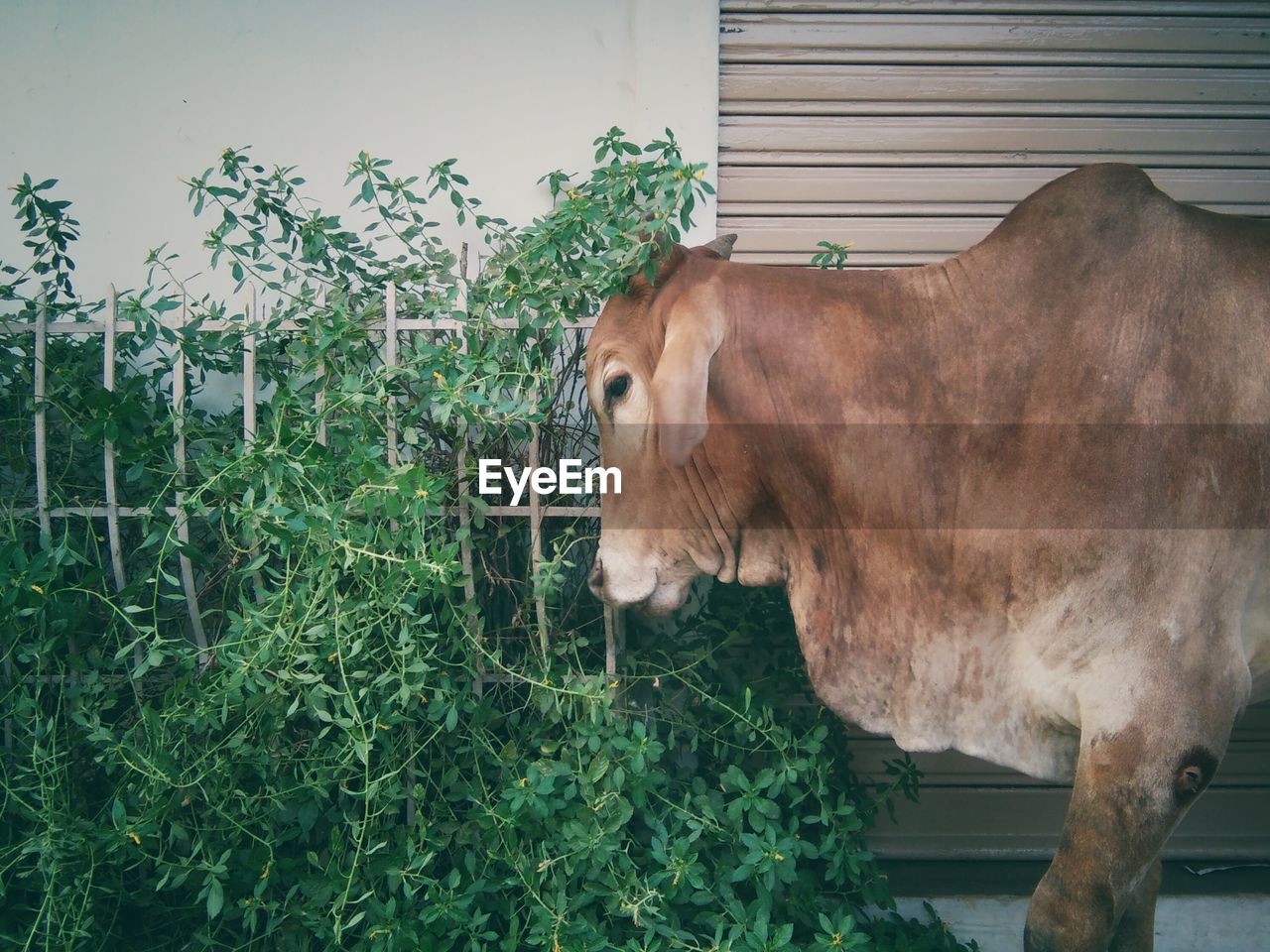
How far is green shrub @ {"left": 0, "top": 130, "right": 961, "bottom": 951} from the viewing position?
2.33m

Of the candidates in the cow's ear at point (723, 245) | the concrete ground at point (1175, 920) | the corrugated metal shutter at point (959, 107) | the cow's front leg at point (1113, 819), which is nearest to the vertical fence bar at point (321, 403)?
the cow's ear at point (723, 245)

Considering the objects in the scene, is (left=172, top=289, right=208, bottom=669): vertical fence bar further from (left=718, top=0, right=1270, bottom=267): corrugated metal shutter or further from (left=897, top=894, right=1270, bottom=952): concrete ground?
(left=897, top=894, right=1270, bottom=952): concrete ground

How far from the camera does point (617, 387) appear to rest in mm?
2287

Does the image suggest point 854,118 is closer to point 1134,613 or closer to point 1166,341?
point 1166,341

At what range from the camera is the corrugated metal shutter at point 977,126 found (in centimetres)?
314

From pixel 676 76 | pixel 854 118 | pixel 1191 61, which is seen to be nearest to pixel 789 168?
pixel 854 118

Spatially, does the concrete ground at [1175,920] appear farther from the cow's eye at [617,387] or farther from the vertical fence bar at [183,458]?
the vertical fence bar at [183,458]

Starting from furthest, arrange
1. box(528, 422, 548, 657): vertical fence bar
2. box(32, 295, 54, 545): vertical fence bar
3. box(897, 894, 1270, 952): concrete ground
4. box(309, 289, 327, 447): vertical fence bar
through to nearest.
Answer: box(897, 894, 1270, 952): concrete ground < box(32, 295, 54, 545): vertical fence bar < box(528, 422, 548, 657): vertical fence bar < box(309, 289, 327, 447): vertical fence bar

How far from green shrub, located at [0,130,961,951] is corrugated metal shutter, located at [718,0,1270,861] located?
67cm

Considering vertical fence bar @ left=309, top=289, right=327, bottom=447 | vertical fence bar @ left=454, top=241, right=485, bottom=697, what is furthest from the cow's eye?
vertical fence bar @ left=309, top=289, right=327, bottom=447

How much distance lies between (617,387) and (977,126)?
1.68m

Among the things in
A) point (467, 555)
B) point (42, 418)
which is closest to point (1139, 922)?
point (467, 555)

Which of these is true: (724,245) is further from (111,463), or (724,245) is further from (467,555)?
(111,463)

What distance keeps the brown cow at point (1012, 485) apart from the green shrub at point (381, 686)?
0.33 meters
